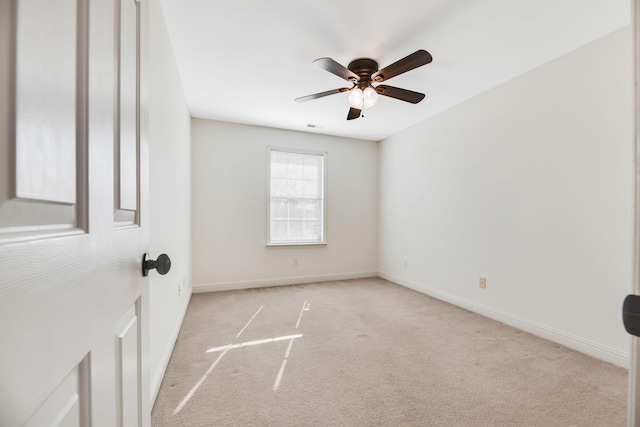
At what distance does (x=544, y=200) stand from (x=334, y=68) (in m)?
2.22

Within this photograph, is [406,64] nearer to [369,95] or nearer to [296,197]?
[369,95]

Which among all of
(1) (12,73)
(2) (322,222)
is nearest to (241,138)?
(2) (322,222)

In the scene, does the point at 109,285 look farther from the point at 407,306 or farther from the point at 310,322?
the point at 407,306

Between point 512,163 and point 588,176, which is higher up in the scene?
point 512,163

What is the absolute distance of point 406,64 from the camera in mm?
2059

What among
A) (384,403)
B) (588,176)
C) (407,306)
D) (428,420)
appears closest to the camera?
(428,420)

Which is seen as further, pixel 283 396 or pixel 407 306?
pixel 407 306

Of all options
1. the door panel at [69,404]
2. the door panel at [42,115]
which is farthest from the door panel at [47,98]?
the door panel at [69,404]

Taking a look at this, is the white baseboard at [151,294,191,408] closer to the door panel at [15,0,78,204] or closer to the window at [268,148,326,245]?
the door panel at [15,0,78,204]

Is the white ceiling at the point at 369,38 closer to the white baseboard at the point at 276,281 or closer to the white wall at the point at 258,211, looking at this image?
the white wall at the point at 258,211

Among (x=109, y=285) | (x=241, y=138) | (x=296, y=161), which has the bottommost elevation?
(x=109, y=285)

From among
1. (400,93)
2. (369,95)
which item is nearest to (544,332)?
(400,93)

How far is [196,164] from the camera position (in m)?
3.93

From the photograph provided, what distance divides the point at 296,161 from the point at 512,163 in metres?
2.92
